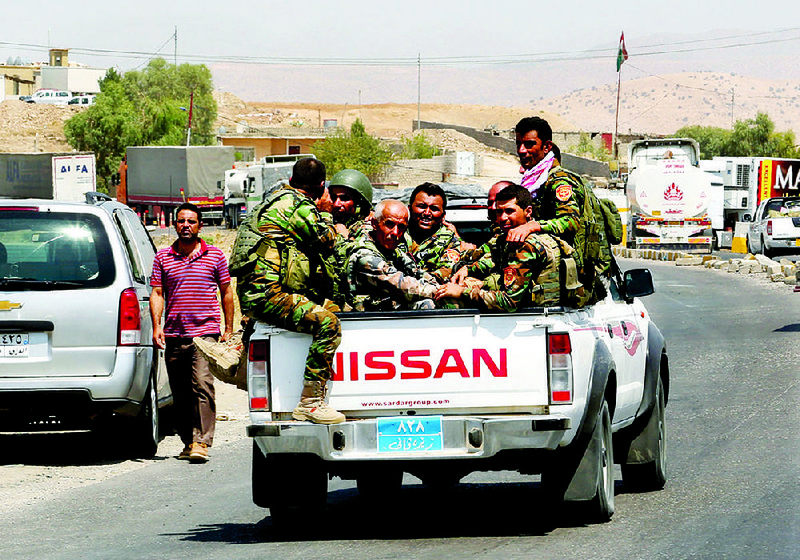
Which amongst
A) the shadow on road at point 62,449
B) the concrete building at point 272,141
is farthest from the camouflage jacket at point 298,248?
the concrete building at point 272,141

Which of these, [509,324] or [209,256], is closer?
[509,324]

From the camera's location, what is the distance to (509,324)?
739 centimetres

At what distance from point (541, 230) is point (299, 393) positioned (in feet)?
5.30

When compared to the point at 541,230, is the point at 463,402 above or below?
below

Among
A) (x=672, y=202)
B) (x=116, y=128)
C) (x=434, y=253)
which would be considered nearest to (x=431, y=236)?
(x=434, y=253)

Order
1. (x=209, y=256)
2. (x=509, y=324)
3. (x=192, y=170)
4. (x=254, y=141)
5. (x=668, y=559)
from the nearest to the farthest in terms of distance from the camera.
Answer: (x=668, y=559), (x=509, y=324), (x=209, y=256), (x=192, y=170), (x=254, y=141)

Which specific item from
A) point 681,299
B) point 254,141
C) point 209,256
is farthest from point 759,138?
point 209,256

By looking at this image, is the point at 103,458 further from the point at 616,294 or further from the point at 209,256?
the point at 616,294

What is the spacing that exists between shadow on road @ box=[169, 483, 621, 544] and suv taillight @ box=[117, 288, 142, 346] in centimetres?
241

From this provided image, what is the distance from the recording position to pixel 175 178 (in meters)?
82.8

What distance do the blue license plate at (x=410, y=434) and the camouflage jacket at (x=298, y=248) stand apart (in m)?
1.04

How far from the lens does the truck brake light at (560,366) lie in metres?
7.34

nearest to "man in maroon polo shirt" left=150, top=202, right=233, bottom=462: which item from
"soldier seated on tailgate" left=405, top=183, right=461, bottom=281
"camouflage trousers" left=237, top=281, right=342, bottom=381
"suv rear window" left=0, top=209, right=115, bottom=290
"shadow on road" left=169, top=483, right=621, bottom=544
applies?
"suv rear window" left=0, top=209, right=115, bottom=290

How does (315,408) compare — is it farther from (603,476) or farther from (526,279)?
(603,476)
